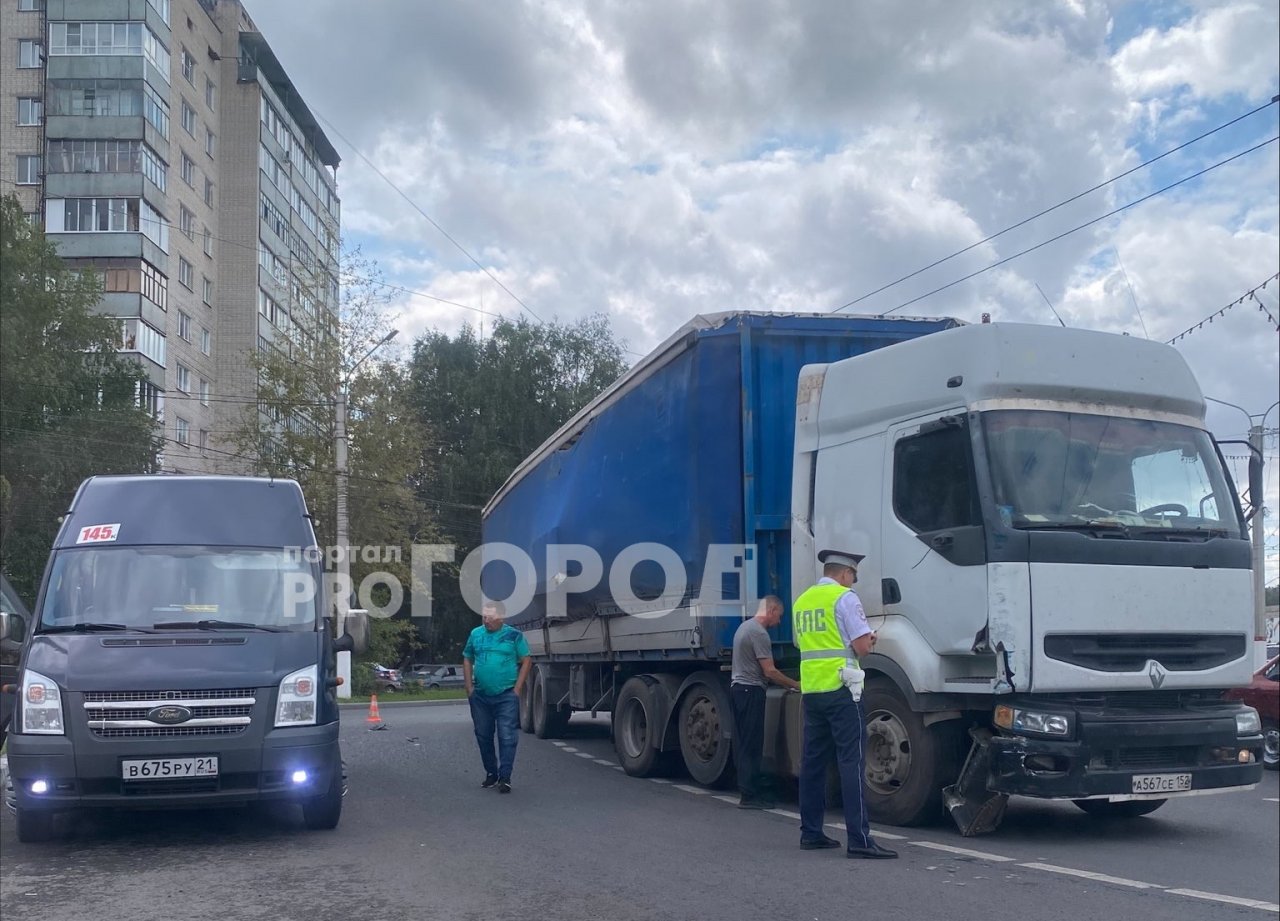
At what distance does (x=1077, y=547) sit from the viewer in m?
7.93

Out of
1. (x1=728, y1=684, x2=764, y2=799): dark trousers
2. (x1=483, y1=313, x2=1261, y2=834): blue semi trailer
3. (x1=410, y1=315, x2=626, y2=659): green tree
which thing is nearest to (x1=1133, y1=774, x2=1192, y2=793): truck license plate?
(x1=483, y1=313, x2=1261, y2=834): blue semi trailer

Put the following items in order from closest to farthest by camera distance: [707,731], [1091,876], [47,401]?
[1091,876] < [707,731] < [47,401]

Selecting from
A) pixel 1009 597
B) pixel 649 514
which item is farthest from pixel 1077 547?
pixel 649 514

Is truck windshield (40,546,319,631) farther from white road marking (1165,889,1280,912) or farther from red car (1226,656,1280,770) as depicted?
red car (1226,656,1280,770)

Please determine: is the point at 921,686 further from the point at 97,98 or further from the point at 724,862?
the point at 97,98

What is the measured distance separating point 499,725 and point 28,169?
41.4m

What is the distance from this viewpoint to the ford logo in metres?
7.91

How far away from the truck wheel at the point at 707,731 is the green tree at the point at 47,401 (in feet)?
98.6

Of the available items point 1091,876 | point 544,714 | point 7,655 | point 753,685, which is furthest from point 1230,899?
point 544,714

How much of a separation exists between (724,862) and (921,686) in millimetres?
1710

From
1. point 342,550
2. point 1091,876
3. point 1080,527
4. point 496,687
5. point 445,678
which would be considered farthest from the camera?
point 445,678

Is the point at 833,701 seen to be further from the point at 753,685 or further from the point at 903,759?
the point at 753,685

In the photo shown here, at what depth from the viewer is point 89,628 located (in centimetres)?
837

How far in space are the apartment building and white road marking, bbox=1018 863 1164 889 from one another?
36.5 meters
